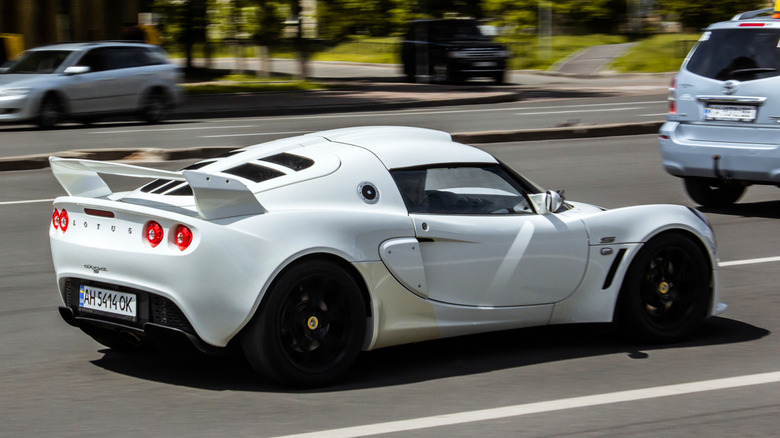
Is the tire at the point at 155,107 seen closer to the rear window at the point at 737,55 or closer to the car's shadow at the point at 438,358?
the rear window at the point at 737,55

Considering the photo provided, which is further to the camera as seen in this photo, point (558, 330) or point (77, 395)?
point (558, 330)

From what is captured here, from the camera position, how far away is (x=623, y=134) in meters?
18.3

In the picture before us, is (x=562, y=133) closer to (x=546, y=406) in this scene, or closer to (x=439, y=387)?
(x=439, y=387)

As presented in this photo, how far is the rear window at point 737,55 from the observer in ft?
34.3

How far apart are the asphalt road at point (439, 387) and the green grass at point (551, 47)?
39.2 meters

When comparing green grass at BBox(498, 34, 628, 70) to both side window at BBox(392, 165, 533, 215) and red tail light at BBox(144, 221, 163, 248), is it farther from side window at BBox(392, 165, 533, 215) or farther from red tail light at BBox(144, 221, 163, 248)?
red tail light at BBox(144, 221, 163, 248)

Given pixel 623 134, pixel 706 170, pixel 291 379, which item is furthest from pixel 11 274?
pixel 623 134

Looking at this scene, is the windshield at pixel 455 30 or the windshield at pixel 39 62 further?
the windshield at pixel 455 30

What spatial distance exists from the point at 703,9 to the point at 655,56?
6.97 metres

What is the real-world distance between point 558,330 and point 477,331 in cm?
93

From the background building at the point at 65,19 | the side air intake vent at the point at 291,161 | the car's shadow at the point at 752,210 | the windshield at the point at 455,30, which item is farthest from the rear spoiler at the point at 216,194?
the windshield at the point at 455,30

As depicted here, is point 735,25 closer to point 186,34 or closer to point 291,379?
point 291,379

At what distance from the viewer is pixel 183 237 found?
16.7 feet

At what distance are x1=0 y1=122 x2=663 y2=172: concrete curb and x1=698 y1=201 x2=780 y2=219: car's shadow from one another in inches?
198
